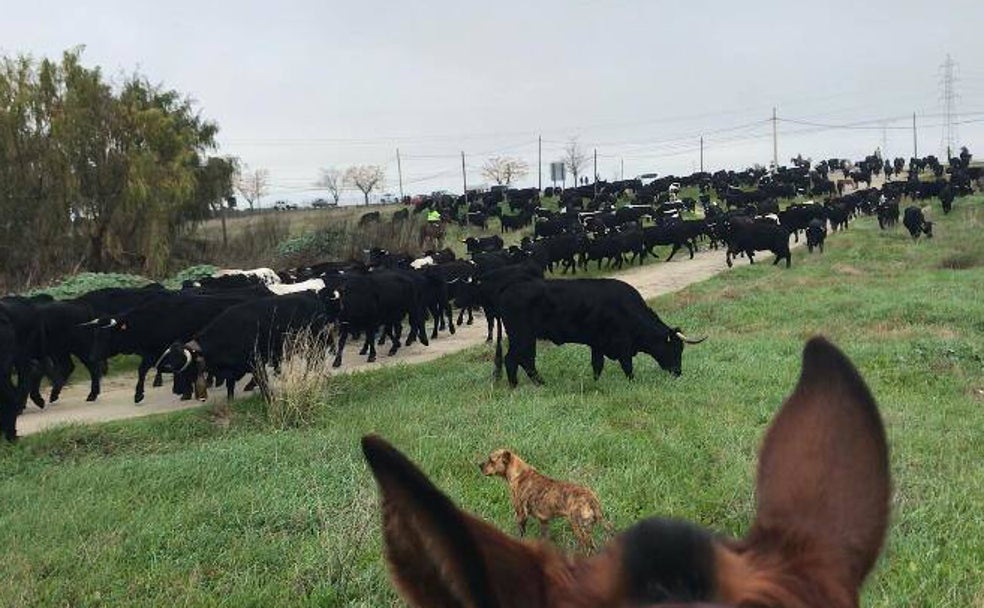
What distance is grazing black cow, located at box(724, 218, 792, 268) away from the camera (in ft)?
89.2

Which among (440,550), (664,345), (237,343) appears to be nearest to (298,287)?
(237,343)

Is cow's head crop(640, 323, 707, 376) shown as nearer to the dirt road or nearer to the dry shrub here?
the dry shrub

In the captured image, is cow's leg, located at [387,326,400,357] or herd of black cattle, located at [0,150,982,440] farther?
cow's leg, located at [387,326,400,357]

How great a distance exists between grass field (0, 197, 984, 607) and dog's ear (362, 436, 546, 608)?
123 centimetres

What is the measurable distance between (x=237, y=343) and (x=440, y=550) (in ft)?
38.6

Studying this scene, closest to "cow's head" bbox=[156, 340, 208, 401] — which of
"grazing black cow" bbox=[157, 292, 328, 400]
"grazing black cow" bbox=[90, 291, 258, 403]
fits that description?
"grazing black cow" bbox=[157, 292, 328, 400]

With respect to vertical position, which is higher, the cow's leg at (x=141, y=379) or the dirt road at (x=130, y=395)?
the cow's leg at (x=141, y=379)

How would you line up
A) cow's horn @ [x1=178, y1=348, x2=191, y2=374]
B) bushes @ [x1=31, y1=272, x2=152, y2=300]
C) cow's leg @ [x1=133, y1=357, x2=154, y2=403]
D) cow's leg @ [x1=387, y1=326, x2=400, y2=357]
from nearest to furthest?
cow's horn @ [x1=178, y1=348, x2=191, y2=374], cow's leg @ [x1=133, y1=357, x2=154, y2=403], cow's leg @ [x1=387, y1=326, x2=400, y2=357], bushes @ [x1=31, y1=272, x2=152, y2=300]

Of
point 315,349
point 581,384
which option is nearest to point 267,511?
point 315,349

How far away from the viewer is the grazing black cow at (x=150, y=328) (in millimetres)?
13219

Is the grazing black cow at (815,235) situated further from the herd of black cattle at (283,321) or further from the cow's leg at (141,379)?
the cow's leg at (141,379)

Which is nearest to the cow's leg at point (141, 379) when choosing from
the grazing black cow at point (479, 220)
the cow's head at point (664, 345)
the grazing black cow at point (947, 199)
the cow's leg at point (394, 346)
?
the cow's leg at point (394, 346)

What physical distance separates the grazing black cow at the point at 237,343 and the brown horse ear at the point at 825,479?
1064 centimetres

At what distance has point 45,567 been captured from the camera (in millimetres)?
5305
